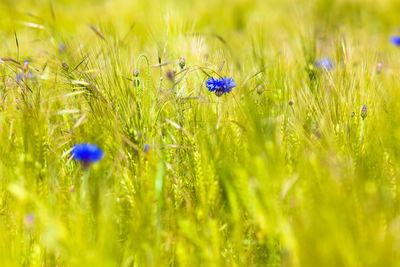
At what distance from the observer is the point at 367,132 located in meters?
0.91

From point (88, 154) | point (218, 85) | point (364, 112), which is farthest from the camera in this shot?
point (218, 85)

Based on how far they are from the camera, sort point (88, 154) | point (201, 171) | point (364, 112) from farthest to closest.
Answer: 1. point (364, 112)
2. point (201, 171)
3. point (88, 154)

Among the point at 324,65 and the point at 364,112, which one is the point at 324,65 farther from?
the point at 364,112

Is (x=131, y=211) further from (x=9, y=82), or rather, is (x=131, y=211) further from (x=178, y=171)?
(x=9, y=82)

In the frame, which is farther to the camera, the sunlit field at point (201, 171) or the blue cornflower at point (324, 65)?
the blue cornflower at point (324, 65)

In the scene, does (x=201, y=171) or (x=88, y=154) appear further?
(x=201, y=171)

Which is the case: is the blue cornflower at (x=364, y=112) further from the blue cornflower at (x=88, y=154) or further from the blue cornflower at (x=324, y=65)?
the blue cornflower at (x=88, y=154)

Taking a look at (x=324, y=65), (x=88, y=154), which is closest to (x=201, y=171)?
(x=88, y=154)

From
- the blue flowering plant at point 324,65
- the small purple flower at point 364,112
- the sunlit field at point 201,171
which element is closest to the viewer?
the sunlit field at point 201,171

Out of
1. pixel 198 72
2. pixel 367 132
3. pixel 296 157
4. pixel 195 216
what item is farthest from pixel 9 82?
pixel 367 132

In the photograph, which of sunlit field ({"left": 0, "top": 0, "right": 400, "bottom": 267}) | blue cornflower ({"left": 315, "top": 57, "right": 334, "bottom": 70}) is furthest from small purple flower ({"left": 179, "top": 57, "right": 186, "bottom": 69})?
blue cornflower ({"left": 315, "top": 57, "right": 334, "bottom": 70})

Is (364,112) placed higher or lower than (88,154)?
higher

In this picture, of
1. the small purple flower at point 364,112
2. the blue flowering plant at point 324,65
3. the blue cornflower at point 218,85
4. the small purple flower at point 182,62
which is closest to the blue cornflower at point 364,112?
the small purple flower at point 364,112

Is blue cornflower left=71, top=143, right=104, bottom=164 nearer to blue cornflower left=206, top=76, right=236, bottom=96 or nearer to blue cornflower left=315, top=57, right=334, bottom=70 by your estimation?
blue cornflower left=206, top=76, right=236, bottom=96
